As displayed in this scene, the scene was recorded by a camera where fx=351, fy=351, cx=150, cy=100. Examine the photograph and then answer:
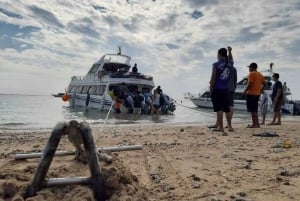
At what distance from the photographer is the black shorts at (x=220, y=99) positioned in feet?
27.8

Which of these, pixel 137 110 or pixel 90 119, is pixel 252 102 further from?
pixel 137 110

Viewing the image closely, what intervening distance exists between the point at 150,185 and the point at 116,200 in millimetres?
613

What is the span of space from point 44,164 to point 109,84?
24.7 metres

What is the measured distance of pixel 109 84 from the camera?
27.3m

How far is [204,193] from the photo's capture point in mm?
3070

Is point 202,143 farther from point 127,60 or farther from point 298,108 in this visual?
point 298,108

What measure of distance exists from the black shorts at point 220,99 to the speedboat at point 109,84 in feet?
51.1

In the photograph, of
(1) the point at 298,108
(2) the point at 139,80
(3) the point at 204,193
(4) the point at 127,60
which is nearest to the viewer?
(3) the point at 204,193

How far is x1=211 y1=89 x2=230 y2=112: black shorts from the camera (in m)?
8.46

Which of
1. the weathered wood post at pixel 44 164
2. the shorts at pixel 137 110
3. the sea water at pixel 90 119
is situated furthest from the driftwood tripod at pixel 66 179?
the shorts at pixel 137 110

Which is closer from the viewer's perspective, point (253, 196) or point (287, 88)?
point (253, 196)

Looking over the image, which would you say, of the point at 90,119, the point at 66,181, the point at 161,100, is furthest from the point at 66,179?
the point at 161,100

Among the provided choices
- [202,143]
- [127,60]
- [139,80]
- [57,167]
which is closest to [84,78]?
[127,60]

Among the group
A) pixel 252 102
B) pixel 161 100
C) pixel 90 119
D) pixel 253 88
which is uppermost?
pixel 253 88
